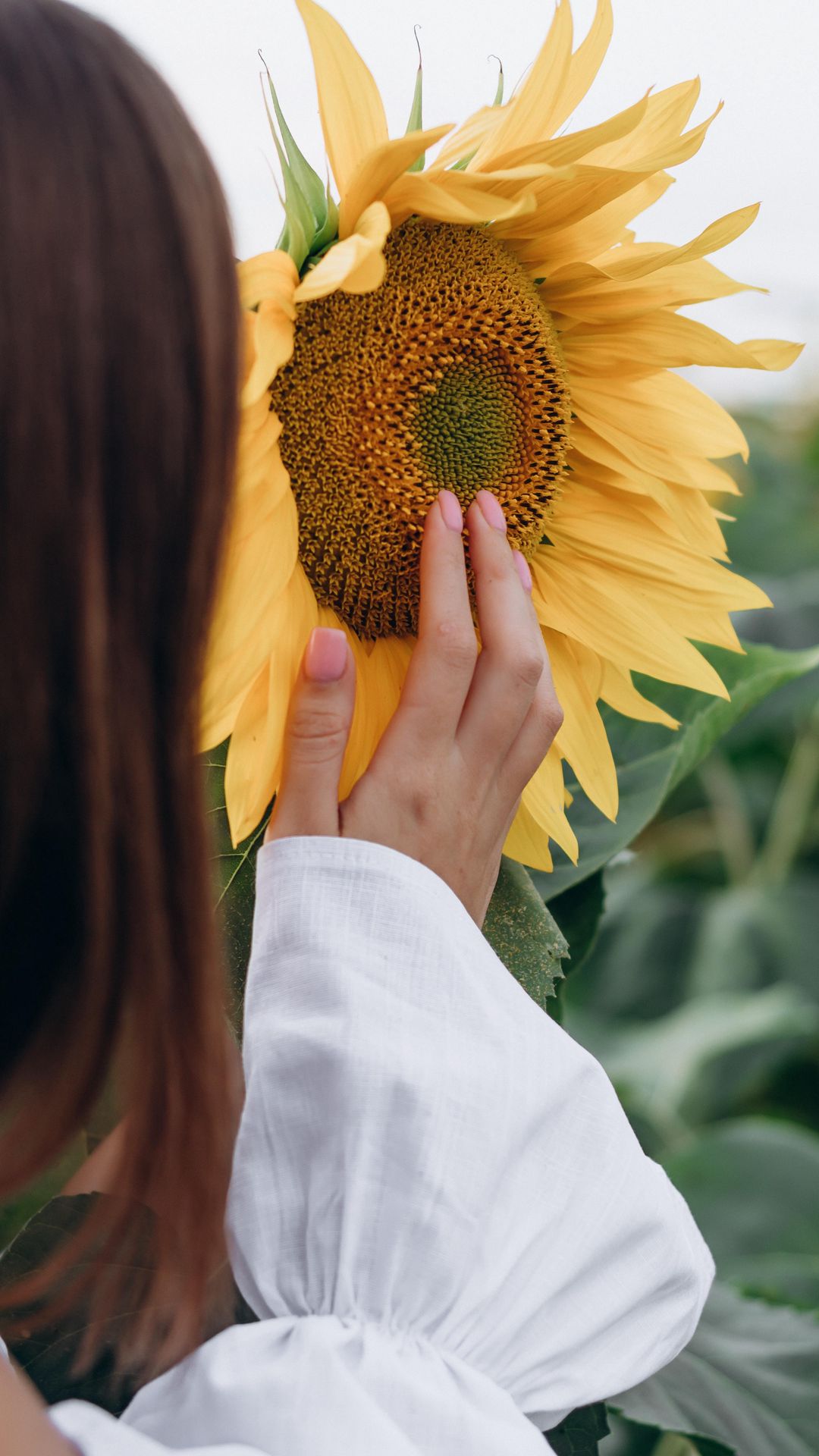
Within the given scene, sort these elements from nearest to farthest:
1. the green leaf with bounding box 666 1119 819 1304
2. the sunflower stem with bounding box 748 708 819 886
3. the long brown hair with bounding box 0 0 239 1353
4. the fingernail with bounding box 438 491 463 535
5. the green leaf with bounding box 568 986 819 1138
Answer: the long brown hair with bounding box 0 0 239 1353, the fingernail with bounding box 438 491 463 535, the green leaf with bounding box 666 1119 819 1304, the green leaf with bounding box 568 986 819 1138, the sunflower stem with bounding box 748 708 819 886

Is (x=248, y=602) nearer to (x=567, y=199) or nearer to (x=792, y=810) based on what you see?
(x=567, y=199)

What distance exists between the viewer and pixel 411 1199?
448 millimetres

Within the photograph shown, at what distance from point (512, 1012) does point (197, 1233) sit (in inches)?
5.5

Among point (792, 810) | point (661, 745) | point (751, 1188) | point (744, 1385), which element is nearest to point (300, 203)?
point (661, 745)

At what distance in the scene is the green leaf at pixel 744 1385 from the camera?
1.94 ft

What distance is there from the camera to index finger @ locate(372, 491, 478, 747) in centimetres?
48

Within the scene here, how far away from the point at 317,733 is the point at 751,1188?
733mm

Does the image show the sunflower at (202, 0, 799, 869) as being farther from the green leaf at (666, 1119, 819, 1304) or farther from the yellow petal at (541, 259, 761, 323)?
the green leaf at (666, 1119, 819, 1304)

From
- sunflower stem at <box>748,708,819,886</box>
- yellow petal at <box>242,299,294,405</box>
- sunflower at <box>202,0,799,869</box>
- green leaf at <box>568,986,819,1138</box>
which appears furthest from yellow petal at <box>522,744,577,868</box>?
sunflower stem at <box>748,708,819,886</box>

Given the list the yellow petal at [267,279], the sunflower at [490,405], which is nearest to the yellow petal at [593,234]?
the sunflower at [490,405]

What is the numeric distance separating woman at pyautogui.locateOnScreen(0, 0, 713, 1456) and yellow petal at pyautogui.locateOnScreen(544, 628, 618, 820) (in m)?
0.03

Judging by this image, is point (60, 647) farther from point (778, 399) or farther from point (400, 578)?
point (778, 399)

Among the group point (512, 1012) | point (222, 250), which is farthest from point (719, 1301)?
point (222, 250)

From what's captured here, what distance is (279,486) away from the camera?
1.50 feet
